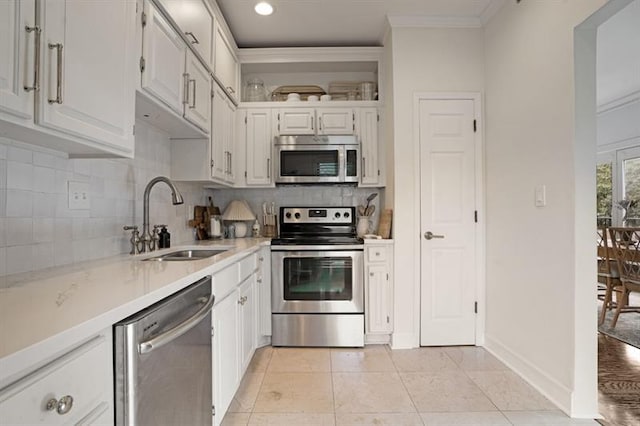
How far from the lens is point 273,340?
2.91 m

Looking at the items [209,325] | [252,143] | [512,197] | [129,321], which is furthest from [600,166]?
[129,321]

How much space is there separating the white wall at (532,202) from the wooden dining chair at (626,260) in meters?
1.53

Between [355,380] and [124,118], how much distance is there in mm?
2052

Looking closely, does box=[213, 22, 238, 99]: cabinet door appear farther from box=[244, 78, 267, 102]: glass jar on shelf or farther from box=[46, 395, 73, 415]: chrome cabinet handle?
box=[46, 395, 73, 415]: chrome cabinet handle

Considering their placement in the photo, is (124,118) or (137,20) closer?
(124,118)

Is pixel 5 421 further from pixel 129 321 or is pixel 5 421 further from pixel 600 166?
pixel 600 166

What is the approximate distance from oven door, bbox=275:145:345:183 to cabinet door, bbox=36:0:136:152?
1.79 meters

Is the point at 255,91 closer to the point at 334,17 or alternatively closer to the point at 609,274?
the point at 334,17

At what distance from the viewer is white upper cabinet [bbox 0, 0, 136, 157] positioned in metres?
0.91

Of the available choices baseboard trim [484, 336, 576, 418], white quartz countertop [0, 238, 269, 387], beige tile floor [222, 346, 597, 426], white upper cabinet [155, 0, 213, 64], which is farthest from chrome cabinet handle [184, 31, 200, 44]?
baseboard trim [484, 336, 576, 418]

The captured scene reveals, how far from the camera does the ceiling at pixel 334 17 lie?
2.69 metres

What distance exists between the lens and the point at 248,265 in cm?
238

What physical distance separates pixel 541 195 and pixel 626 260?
197cm

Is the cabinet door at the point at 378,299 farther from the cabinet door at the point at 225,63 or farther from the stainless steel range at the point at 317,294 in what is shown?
the cabinet door at the point at 225,63
